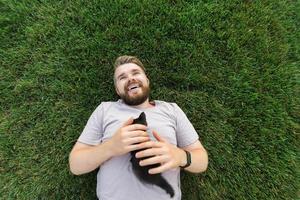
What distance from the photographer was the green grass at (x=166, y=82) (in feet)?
9.01

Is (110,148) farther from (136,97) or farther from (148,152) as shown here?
(136,97)

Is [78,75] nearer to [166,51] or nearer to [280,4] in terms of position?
[166,51]

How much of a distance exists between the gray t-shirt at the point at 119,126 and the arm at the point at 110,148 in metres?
0.08

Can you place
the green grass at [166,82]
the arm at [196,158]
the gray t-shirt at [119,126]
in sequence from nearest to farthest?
1. the gray t-shirt at [119,126]
2. the arm at [196,158]
3. the green grass at [166,82]

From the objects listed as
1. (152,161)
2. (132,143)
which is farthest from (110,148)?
(152,161)

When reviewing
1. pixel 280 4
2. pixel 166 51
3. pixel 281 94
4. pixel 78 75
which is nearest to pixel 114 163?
pixel 78 75

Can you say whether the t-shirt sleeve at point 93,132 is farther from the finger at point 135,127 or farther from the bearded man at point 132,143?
the finger at point 135,127

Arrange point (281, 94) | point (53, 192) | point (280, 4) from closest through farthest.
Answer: point (53, 192)
point (281, 94)
point (280, 4)

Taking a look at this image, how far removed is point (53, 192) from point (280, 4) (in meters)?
2.68

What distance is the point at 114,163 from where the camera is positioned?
89.0 inches

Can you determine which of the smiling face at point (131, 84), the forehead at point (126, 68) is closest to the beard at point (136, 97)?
the smiling face at point (131, 84)

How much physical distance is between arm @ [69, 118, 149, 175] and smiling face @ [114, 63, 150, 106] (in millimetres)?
285

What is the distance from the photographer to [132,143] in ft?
6.82

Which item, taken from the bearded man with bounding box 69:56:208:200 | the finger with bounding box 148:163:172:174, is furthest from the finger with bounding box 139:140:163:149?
the finger with bounding box 148:163:172:174
